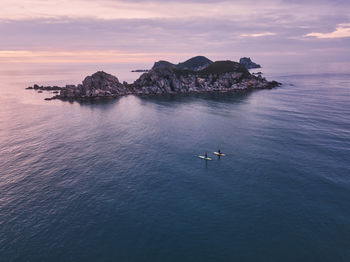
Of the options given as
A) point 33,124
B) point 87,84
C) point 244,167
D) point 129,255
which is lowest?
point 129,255

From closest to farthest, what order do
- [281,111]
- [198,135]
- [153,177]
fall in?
[153,177], [198,135], [281,111]

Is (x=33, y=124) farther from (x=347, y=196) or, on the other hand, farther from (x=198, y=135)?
(x=347, y=196)

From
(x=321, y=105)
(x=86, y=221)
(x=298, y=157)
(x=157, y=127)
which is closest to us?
(x=86, y=221)

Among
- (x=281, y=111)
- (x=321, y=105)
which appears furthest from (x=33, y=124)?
(x=321, y=105)

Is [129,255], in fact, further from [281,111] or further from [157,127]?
[281,111]

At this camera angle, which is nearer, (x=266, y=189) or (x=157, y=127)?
(x=266, y=189)

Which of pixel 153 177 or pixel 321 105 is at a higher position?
pixel 321 105

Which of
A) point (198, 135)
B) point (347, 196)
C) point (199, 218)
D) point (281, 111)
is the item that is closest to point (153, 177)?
point (199, 218)
